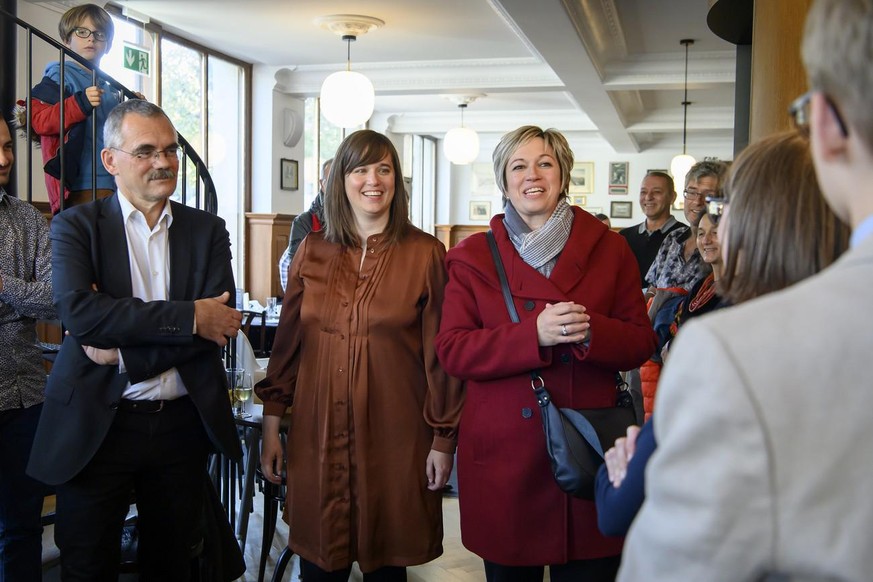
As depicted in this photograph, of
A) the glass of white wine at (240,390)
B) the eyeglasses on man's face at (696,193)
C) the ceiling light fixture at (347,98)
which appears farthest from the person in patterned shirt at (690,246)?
the ceiling light fixture at (347,98)

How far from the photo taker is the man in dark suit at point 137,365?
215 cm

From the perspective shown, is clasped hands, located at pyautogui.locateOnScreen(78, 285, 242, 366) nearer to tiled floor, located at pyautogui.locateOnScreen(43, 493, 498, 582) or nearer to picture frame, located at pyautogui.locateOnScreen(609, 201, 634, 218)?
tiled floor, located at pyautogui.locateOnScreen(43, 493, 498, 582)

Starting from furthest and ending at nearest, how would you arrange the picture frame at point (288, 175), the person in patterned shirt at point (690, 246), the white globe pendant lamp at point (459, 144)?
1. the white globe pendant lamp at point (459, 144)
2. the picture frame at point (288, 175)
3. the person in patterned shirt at point (690, 246)

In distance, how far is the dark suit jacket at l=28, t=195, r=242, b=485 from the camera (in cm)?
212

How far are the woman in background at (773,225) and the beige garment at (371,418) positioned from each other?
4.04 ft

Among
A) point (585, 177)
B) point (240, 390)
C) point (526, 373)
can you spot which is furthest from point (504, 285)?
point (585, 177)

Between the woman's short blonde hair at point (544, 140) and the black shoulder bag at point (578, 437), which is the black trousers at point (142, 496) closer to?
the black shoulder bag at point (578, 437)

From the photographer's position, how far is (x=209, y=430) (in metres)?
2.29

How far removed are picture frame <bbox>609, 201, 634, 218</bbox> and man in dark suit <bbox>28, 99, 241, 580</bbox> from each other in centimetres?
1595

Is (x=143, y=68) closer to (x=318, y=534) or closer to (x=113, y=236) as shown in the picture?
(x=113, y=236)

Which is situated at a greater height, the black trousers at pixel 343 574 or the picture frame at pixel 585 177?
the picture frame at pixel 585 177

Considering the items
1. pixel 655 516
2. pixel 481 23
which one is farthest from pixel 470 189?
pixel 655 516

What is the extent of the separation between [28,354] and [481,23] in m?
6.09

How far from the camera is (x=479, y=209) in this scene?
18.1m
